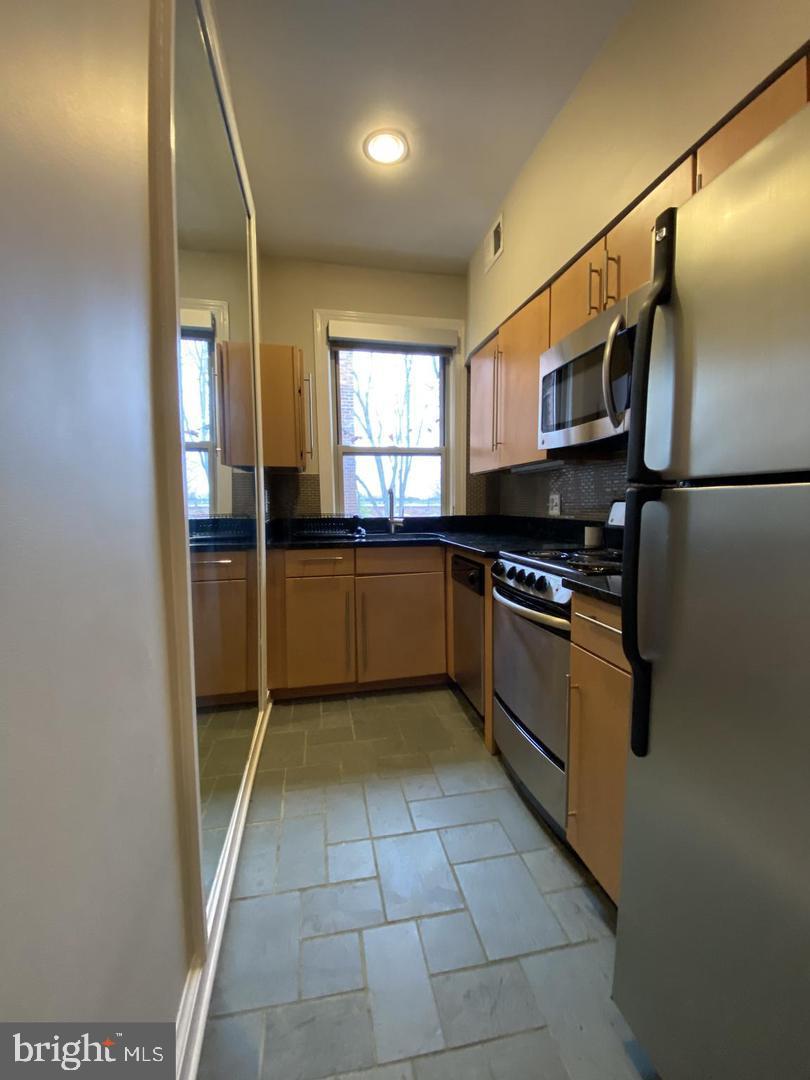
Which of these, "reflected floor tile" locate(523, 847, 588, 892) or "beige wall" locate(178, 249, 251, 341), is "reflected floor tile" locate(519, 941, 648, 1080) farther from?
"beige wall" locate(178, 249, 251, 341)

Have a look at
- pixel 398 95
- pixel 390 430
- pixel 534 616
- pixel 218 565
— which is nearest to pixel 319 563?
pixel 218 565

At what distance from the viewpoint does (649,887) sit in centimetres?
85

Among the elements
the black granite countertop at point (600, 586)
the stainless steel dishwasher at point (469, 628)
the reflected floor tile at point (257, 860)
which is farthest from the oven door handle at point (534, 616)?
the reflected floor tile at point (257, 860)

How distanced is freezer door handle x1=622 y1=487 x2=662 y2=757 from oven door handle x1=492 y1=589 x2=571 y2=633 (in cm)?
46

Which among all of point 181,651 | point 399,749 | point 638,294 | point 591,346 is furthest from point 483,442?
point 181,651

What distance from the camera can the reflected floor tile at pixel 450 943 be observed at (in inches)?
43.0

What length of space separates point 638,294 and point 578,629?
1.03m

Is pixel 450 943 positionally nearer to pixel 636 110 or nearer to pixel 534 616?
pixel 534 616

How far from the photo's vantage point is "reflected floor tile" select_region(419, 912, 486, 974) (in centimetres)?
109

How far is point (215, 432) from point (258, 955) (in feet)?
5.40

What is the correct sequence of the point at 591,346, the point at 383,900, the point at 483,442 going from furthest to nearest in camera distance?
the point at 483,442, the point at 591,346, the point at 383,900

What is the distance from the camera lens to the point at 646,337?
82 centimetres

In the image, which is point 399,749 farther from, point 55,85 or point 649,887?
point 55,85

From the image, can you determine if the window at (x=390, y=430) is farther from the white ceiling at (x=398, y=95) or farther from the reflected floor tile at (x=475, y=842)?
the reflected floor tile at (x=475, y=842)
